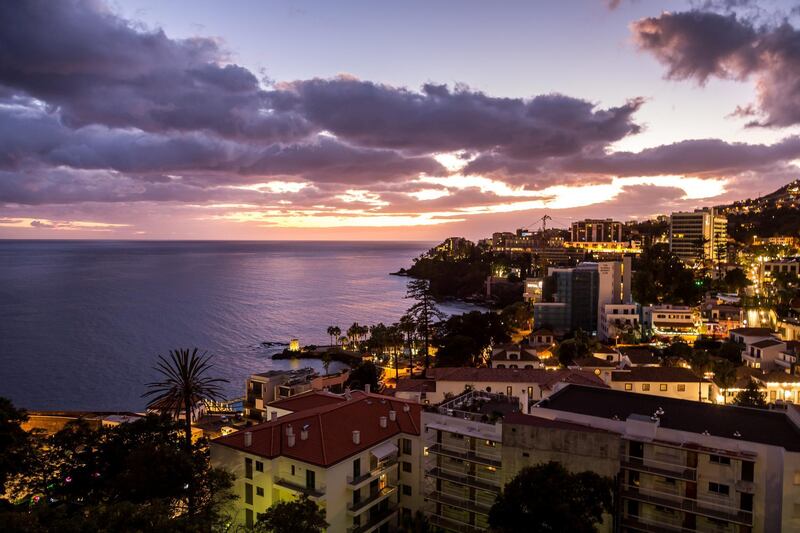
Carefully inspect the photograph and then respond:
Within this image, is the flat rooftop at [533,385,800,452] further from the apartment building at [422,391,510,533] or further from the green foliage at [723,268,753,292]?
the green foliage at [723,268,753,292]

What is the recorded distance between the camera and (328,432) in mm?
23188

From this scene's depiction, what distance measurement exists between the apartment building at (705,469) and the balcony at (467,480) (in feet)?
12.2

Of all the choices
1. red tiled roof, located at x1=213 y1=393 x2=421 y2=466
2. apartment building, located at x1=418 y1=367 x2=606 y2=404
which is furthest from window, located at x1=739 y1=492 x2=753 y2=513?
apartment building, located at x1=418 y1=367 x2=606 y2=404

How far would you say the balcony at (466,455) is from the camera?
22.2 m

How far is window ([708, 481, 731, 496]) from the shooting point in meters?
18.7

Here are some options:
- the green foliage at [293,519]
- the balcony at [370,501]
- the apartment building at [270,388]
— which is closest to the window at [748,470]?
the balcony at [370,501]

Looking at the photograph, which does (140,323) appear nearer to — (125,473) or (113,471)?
(113,471)

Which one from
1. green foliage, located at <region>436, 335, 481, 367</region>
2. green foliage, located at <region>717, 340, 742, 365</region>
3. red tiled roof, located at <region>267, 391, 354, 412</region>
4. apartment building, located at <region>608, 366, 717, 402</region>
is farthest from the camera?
green foliage, located at <region>436, 335, 481, 367</region>

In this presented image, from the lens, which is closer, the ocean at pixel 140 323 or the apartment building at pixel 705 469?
the apartment building at pixel 705 469

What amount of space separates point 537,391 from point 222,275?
164 meters

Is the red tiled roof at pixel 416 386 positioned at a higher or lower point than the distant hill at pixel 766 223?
lower

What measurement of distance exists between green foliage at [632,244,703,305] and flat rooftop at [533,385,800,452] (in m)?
63.6

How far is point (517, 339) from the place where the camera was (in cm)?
7562

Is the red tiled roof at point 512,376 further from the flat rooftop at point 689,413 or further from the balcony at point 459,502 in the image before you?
the balcony at point 459,502
